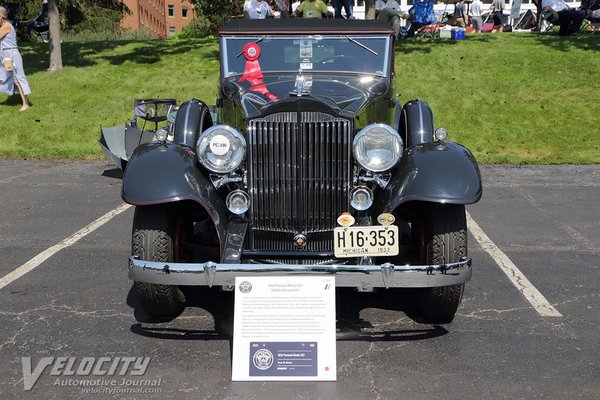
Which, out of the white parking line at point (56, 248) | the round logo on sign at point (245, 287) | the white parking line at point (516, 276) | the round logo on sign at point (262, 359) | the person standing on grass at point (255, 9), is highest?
the person standing on grass at point (255, 9)

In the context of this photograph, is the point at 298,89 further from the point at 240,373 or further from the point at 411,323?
the point at 240,373

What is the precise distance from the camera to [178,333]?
411 centimetres

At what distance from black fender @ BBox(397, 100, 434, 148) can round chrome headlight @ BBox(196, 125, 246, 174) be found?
1.51 meters

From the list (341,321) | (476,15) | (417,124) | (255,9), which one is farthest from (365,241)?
(476,15)

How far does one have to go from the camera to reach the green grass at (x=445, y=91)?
11438mm

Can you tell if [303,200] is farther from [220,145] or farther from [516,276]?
[516,276]

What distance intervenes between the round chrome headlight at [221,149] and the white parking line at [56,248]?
76.6 inches

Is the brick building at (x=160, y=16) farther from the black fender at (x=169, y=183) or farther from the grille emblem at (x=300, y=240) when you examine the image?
the grille emblem at (x=300, y=240)

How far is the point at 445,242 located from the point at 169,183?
1.58 meters

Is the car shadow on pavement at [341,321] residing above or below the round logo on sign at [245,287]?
below

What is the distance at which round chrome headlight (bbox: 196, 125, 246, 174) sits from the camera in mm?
4031

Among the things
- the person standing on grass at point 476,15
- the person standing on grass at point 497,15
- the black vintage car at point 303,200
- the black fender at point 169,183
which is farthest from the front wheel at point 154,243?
the person standing on grass at point 476,15

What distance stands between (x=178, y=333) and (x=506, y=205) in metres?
4.73

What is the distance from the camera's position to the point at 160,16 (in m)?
61.8
